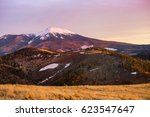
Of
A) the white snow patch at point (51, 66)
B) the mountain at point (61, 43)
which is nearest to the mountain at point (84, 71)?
the white snow patch at point (51, 66)

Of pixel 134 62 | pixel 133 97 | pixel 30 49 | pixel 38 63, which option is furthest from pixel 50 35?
pixel 133 97

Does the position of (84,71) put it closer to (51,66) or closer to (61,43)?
(51,66)

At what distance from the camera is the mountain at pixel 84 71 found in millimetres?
75062

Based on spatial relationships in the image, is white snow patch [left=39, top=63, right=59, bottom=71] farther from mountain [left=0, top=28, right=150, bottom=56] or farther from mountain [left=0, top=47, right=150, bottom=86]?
mountain [left=0, top=28, right=150, bottom=56]

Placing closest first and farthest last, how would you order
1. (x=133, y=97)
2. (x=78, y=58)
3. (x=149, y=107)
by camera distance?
(x=149, y=107) < (x=133, y=97) < (x=78, y=58)

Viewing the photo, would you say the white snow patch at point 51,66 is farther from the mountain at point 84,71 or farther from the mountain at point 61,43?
the mountain at point 61,43

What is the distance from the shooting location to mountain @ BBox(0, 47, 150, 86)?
75.1 m

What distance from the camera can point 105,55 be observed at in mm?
91188

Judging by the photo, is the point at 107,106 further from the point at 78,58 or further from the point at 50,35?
the point at 50,35

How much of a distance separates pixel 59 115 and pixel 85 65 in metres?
72.0

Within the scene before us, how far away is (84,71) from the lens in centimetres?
8419

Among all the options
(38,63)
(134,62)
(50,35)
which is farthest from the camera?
(50,35)

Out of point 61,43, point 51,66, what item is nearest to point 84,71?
point 51,66

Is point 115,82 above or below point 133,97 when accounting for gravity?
below
